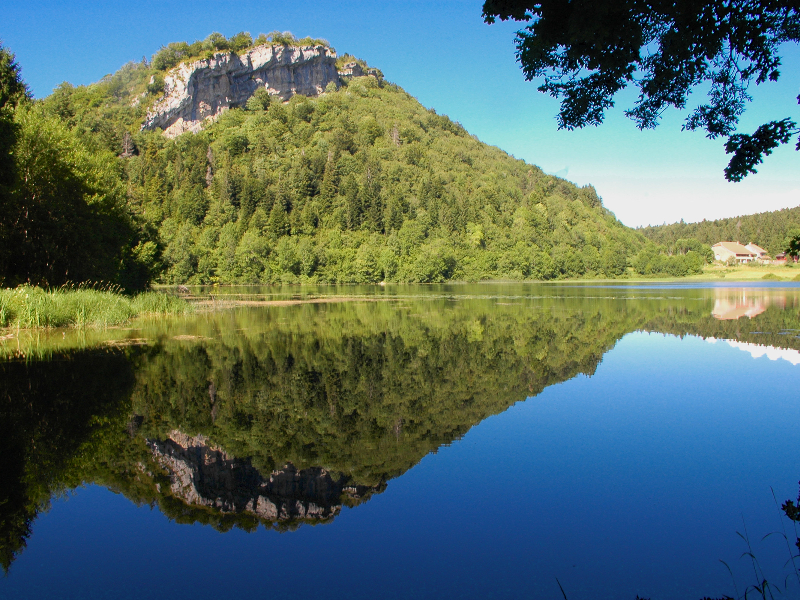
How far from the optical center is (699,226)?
7475 inches

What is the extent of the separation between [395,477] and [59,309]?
1961 cm

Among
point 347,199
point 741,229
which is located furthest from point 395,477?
point 741,229

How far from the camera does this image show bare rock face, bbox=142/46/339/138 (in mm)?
157875

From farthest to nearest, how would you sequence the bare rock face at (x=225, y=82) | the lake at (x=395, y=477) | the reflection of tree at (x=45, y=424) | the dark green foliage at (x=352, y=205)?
the bare rock face at (x=225, y=82) < the dark green foliage at (x=352, y=205) < the reflection of tree at (x=45, y=424) < the lake at (x=395, y=477)

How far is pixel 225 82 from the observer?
161000 millimetres

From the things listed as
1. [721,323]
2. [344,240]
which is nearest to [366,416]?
[721,323]

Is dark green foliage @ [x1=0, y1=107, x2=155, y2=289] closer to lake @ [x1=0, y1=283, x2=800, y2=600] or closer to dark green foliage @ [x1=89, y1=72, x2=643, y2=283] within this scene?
lake @ [x1=0, y1=283, x2=800, y2=600]

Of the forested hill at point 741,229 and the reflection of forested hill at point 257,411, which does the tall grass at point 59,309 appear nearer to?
the reflection of forested hill at point 257,411

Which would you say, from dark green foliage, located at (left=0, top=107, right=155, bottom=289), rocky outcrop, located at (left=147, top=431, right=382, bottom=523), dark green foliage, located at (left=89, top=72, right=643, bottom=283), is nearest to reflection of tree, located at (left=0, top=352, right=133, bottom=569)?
rocky outcrop, located at (left=147, top=431, right=382, bottom=523)

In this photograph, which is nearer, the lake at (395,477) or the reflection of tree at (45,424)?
the lake at (395,477)

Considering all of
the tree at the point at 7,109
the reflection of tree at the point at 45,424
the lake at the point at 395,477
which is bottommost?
the lake at the point at 395,477

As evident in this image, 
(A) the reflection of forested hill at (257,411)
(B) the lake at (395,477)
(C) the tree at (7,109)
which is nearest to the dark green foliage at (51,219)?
(C) the tree at (7,109)

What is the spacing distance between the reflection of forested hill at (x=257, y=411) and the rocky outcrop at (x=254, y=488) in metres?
0.02

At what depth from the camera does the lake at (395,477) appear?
5.07 m
